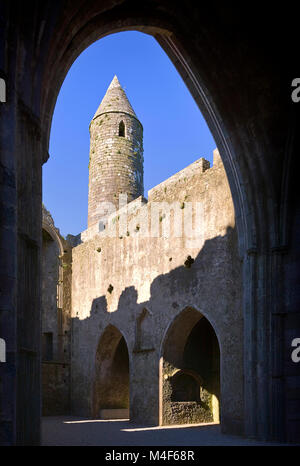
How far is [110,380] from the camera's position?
15836mm

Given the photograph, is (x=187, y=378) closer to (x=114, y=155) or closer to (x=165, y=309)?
(x=165, y=309)

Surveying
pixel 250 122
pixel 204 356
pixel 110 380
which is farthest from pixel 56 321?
pixel 250 122

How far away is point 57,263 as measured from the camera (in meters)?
18.5

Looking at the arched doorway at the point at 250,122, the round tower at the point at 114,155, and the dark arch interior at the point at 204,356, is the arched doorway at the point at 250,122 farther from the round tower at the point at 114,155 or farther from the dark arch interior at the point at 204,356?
the round tower at the point at 114,155

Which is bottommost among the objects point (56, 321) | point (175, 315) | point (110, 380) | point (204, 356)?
point (110, 380)

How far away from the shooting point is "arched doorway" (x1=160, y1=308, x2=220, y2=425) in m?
12.2

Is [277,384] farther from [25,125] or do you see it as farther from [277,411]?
[25,125]

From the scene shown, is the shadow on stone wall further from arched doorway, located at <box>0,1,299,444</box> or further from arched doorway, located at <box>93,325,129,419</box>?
arched doorway, located at <box>0,1,299,444</box>

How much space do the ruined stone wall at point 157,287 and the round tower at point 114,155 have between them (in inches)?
140

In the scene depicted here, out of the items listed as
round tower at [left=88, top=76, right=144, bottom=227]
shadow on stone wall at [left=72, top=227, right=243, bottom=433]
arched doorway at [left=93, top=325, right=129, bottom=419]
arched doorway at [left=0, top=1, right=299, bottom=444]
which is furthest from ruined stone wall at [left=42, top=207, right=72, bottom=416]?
arched doorway at [left=0, top=1, right=299, bottom=444]

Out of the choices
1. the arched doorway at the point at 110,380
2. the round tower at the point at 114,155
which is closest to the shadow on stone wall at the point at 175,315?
the arched doorway at the point at 110,380

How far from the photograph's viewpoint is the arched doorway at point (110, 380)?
50.9 ft

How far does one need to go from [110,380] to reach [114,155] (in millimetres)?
8510

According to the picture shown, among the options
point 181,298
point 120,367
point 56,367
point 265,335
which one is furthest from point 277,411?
point 56,367
